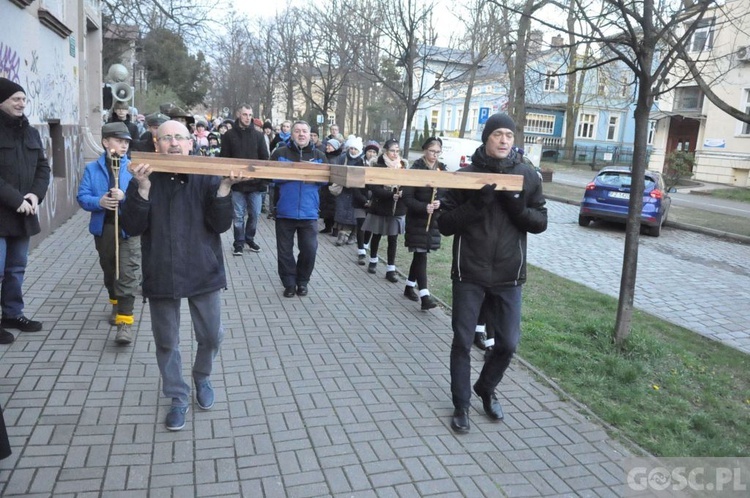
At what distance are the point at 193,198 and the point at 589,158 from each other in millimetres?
49493

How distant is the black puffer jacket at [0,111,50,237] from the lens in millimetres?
4945

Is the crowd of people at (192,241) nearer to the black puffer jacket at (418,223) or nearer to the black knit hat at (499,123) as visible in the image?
the black knit hat at (499,123)

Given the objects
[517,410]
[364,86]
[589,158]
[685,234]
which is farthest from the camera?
[589,158]

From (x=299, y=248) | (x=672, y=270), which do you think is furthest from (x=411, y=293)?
(x=672, y=270)

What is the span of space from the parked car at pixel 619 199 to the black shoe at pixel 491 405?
36.7 ft

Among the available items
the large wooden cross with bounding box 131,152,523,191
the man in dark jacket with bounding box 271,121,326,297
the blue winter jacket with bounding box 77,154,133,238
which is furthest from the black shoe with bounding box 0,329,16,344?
the man in dark jacket with bounding box 271,121,326,297

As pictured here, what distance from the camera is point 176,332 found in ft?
13.0

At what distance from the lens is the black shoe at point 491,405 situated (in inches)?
170

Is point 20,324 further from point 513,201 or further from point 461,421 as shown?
point 513,201

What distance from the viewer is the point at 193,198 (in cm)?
378

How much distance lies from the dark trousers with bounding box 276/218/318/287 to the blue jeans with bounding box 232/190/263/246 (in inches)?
86.4

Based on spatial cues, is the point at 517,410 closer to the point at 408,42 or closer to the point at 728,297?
the point at 728,297

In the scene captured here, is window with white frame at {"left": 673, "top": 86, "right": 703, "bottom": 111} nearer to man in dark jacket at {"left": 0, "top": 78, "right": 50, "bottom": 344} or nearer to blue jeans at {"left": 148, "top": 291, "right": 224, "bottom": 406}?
man in dark jacket at {"left": 0, "top": 78, "right": 50, "bottom": 344}

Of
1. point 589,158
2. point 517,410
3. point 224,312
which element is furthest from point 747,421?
point 589,158
